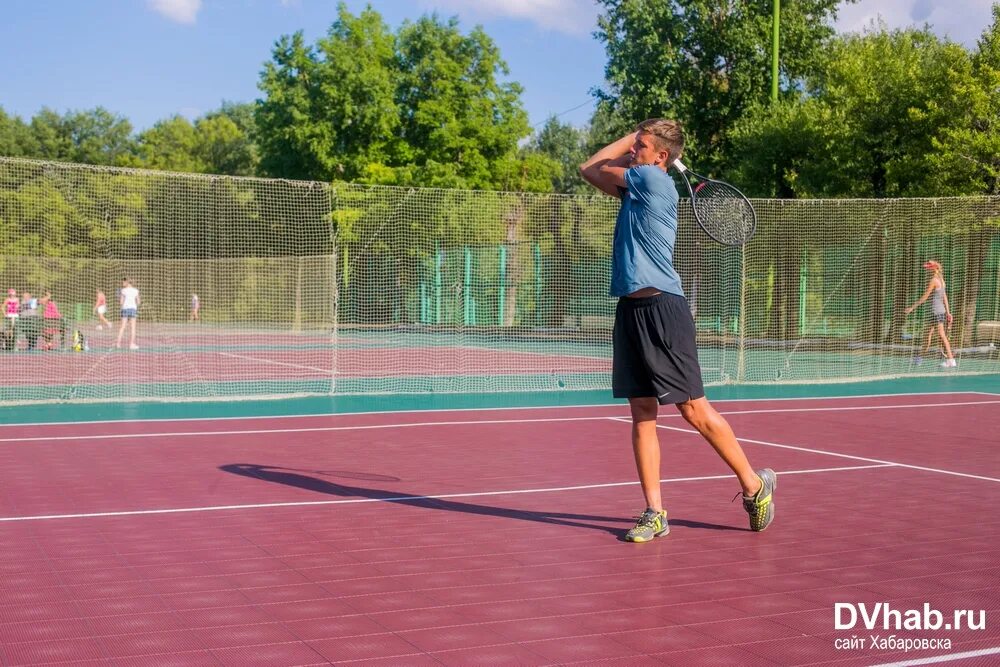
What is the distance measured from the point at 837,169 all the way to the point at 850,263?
4.63 meters

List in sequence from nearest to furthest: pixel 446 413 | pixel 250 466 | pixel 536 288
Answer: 1. pixel 250 466
2. pixel 446 413
3. pixel 536 288

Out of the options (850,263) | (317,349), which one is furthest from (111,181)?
(850,263)

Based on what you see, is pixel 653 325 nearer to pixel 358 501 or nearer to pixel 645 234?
pixel 645 234

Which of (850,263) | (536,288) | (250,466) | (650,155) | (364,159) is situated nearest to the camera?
(650,155)

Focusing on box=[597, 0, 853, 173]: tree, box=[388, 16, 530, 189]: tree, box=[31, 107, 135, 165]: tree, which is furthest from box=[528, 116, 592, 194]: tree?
box=[597, 0, 853, 173]: tree

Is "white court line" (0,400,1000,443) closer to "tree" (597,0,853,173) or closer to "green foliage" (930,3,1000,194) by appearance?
"green foliage" (930,3,1000,194)

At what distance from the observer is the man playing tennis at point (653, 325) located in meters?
5.62

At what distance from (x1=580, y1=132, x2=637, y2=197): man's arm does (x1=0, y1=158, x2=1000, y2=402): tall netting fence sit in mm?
9889

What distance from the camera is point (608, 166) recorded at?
5926mm

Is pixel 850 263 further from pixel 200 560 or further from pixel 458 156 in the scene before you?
pixel 458 156

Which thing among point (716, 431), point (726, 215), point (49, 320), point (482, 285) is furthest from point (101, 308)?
point (716, 431)

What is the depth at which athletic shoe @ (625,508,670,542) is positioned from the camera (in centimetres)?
575

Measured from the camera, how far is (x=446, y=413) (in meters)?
12.7

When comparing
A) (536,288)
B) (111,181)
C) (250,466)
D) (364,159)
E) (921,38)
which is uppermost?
(921,38)
